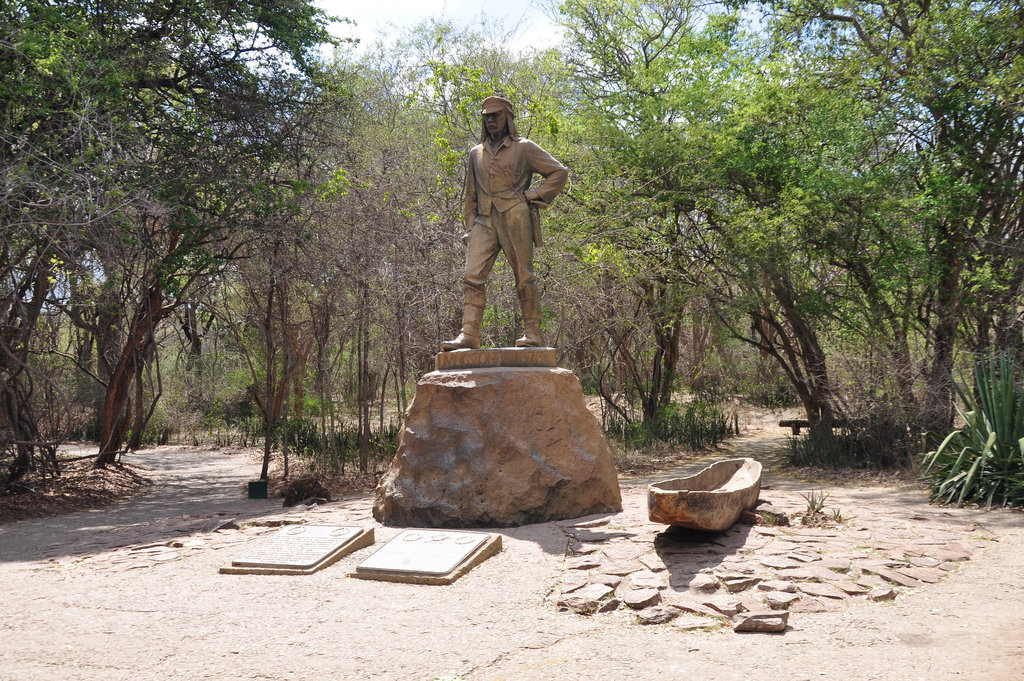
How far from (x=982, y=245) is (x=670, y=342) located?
5272 mm

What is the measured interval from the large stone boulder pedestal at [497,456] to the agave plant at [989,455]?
3.23 meters

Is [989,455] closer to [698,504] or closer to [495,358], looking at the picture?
[698,504]

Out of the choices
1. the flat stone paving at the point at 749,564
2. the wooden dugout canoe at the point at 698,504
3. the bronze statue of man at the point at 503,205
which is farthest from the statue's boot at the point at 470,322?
the wooden dugout canoe at the point at 698,504

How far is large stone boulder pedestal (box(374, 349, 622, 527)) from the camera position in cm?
590

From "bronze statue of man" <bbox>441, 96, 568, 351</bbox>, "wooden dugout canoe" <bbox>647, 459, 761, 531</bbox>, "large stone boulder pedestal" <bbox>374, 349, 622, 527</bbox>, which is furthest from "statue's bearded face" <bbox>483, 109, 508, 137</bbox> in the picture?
"wooden dugout canoe" <bbox>647, 459, 761, 531</bbox>

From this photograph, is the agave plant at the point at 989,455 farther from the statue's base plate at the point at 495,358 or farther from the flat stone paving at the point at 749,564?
the statue's base plate at the point at 495,358

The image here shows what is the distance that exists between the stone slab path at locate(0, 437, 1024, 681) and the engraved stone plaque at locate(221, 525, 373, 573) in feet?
0.37

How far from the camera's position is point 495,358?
641 centimetres

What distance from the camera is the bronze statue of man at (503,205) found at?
6484 millimetres

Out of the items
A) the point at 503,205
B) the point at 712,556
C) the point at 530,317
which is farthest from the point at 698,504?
the point at 503,205

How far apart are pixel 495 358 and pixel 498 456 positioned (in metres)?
0.86

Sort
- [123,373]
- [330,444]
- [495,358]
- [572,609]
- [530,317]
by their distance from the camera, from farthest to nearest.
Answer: [330,444] → [123,373] → [530,317] → [495,358] → [572,609]

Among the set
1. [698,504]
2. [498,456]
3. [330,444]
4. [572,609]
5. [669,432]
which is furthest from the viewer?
[330,444]

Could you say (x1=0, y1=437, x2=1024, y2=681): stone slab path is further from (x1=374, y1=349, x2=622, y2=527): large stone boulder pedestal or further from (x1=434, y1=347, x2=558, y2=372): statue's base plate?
(x1=434, y1=347, x2=558, y2=372): statue's base plate
